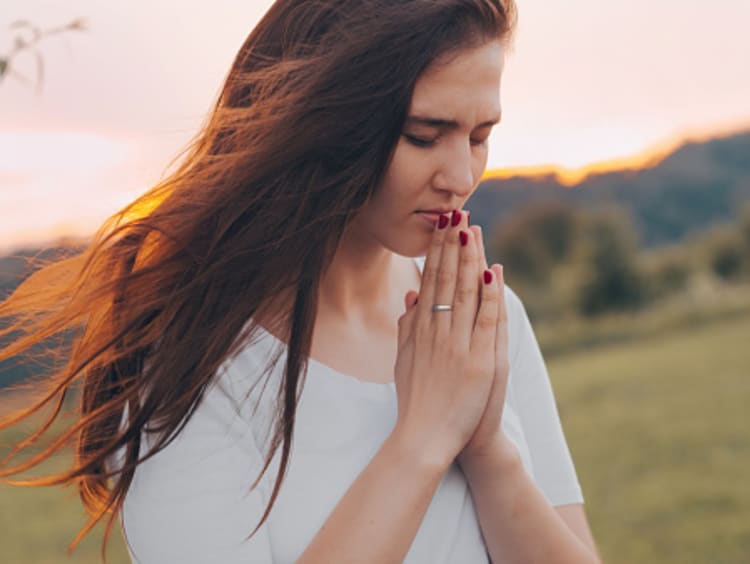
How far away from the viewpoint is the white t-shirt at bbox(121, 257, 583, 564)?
1.70 m

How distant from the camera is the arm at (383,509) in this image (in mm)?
1703

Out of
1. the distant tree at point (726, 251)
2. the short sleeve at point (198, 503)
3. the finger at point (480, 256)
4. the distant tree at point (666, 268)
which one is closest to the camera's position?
the short sleeve at point (198, 503)

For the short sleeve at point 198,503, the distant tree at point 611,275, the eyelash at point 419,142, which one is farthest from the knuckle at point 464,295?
the distant tree at point 611,275

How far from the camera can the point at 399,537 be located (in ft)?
5.68

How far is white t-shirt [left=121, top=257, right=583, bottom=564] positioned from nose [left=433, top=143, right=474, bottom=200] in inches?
19.7

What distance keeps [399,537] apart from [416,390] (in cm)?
31

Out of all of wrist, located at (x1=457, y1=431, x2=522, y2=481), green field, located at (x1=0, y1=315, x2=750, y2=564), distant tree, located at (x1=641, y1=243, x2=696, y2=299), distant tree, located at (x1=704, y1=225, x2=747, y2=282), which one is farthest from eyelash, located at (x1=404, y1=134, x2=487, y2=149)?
distant tree, located at (x1=704, y1=225, x2=747, y2=282)

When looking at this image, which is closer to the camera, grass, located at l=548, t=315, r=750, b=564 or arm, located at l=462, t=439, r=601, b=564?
arm, located at l=462, t=439, r=601, b=564

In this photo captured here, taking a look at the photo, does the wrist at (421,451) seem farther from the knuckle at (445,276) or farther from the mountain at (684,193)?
the mountain at (684,193)

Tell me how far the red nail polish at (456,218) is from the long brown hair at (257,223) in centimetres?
20

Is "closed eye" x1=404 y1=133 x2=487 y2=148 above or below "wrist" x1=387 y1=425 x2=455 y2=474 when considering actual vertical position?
above

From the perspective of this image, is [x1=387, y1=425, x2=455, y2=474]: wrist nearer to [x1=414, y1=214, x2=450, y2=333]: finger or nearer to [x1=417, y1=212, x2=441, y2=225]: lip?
[x1=414, y1=214, x2=450, y2=333]: finger

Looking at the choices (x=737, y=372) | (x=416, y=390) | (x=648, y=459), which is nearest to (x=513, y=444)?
(x=416, y=390)

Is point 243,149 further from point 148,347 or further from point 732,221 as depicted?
point 732,221
